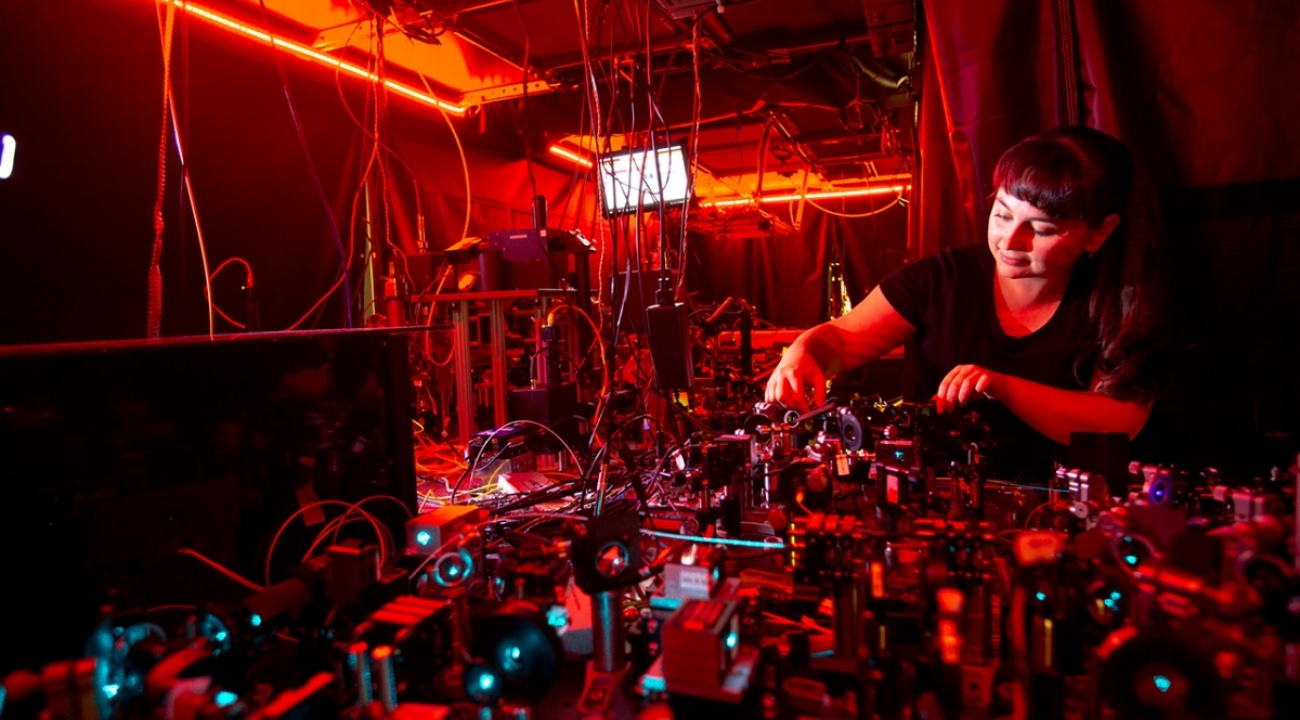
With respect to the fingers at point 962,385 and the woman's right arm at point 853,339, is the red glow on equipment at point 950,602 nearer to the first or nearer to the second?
the fingers at point 962,385

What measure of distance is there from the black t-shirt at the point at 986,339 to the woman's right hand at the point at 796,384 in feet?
1.18

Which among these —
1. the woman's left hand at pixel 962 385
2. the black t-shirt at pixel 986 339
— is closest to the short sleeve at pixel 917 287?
the black t-shirt at pixel 986 339

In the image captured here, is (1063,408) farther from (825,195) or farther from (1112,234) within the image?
(825,195)

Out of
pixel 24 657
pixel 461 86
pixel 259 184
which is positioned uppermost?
pixel 461 86

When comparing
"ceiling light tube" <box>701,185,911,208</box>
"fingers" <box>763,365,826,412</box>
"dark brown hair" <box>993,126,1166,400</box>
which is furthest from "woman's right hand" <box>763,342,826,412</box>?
"ceiling light tube" <box>701,185,911,208</box>

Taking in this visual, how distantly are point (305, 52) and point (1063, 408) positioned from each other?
3562 mm

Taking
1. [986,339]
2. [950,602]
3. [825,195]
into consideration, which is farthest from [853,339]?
[825,195]

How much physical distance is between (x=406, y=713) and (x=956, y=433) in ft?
3.27

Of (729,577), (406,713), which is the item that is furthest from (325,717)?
(729,577)

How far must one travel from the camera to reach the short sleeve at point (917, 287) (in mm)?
1872

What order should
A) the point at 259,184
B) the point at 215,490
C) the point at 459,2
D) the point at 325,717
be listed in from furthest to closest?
the point at 259,184, the point at 459,2, the point at 215,490, the point at 325,717

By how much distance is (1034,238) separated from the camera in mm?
1497

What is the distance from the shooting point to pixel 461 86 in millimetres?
3855

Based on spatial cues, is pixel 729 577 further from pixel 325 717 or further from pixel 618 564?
pixel 325 717
